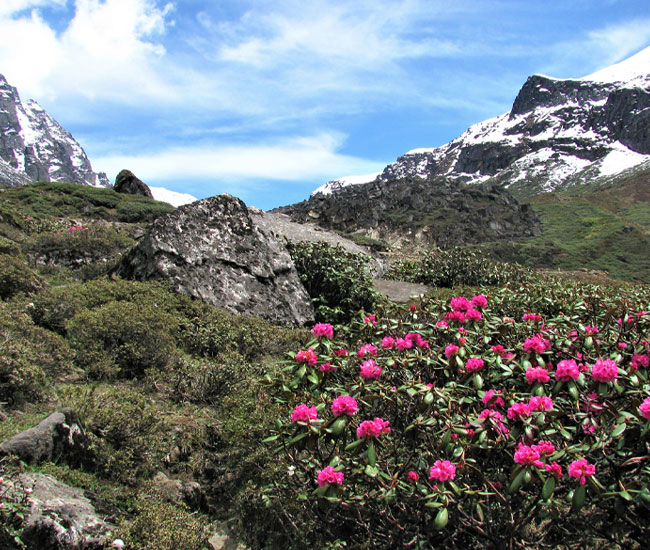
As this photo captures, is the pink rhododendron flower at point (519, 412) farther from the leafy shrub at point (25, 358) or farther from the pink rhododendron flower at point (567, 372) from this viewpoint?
the leafy shrub at point (25, 358)

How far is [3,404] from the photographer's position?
389cm

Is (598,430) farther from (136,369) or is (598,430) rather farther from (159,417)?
(136,369)

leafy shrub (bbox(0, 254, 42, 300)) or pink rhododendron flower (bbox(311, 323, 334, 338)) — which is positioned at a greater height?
leafy shrub (bbox(0, 254, 42, 300))

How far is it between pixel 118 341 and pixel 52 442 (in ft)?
8.02

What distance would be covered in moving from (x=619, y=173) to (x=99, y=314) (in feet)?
626

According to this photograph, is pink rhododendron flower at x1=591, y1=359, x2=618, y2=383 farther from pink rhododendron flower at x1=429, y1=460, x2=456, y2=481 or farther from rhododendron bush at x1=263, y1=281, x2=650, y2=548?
pink rhododendron flower at x1=429, y1=460, x2=456, y2=481

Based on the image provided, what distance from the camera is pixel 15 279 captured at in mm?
6527

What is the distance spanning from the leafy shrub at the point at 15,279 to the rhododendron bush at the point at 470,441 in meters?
5.06

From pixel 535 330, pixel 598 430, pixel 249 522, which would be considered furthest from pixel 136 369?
pixel 598 430

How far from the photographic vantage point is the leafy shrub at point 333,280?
9.18 meters

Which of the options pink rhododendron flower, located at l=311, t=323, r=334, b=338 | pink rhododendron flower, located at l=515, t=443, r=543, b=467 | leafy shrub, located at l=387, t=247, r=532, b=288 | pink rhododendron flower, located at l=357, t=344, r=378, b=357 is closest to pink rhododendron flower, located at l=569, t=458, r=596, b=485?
pink rhododendron flower, located at l=515, t=443, r=543, b=467

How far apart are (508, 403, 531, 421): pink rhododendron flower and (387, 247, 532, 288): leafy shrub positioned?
31.3ft

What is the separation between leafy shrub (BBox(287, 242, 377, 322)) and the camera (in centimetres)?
918

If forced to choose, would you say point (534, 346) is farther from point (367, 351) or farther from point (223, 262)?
point (223, 262)
